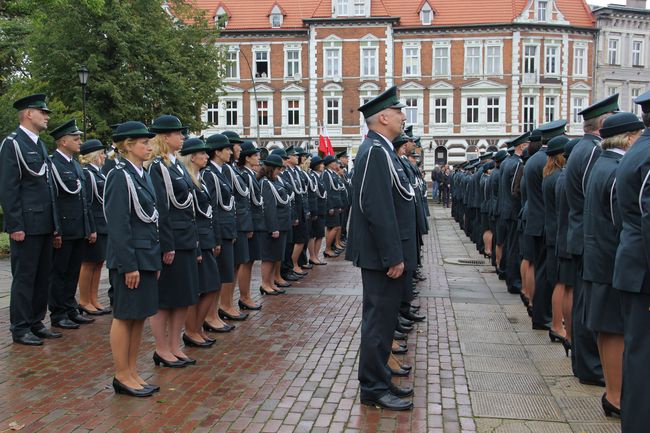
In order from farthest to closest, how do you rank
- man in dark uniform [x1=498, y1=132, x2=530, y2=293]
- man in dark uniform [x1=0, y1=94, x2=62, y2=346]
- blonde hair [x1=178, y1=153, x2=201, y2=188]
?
1. man in dark uniform [x1=498, y1=132, x2=530, y2=293]
2. man in dark uniform [x1=0, y1=94, x2=62, y2=346]
3. blonde hair [x1=178, y1=153, x2=201, y2=188]

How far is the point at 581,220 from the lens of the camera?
18.8 ft

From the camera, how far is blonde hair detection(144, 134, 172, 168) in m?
6.39

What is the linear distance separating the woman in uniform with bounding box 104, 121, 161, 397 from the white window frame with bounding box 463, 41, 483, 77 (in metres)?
47.6

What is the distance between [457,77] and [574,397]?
4738 centimetres

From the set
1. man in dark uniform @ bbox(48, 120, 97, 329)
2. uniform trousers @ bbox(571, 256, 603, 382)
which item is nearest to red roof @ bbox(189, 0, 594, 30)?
man in dark uniform @ bbox(48, 120, 97, 329)

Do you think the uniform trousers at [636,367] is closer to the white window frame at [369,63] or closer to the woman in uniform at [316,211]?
the woman in uniform at [316,211]

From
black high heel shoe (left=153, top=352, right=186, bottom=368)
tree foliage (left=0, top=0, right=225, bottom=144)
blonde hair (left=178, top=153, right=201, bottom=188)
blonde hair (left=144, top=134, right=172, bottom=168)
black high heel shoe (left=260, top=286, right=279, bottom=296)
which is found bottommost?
black high heel shoe (left=260, top=286, right=279, bottom=296)

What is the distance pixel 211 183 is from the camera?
761cm

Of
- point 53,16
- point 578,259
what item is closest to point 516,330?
point 578,259

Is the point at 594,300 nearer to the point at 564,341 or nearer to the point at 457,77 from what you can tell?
the point at 564,341

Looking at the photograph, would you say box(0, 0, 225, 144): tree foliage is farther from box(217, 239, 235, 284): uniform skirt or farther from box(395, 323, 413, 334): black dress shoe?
box(395, 323, 413, 334): black dress shoe

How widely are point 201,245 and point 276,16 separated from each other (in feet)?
156

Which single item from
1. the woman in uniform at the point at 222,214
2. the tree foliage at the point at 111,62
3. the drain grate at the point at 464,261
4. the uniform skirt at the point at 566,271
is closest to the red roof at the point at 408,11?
the tree foliage at the point at 111,62

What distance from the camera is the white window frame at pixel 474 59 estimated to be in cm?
5016
